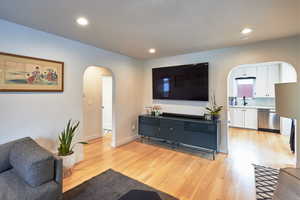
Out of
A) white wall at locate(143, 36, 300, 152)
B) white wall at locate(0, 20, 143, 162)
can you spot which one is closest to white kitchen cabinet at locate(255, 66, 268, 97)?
white wall at locate(143, 36, 300, 152)

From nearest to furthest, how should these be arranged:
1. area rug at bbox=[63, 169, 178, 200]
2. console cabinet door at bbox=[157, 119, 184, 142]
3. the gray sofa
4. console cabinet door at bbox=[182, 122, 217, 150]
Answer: the gray sofa < area rug at bbox=[63, 169, 178, 200] < console cabinet door at bbox=[182, 122, 217, 150] < console cabinet door at bbox=[157, 119, 184, 142]

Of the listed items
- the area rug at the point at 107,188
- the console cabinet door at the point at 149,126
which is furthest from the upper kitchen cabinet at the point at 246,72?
the area rug at the point at 107,188

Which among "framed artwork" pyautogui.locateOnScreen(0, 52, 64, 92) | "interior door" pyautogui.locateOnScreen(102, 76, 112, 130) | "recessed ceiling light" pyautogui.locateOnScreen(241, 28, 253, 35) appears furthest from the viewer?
"interior door" pyautogui.locateOnScreen(102, 76, 112, 130)

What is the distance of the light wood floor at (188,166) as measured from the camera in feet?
6.66

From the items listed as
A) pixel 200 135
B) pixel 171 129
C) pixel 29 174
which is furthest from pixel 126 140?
pixel 29 174

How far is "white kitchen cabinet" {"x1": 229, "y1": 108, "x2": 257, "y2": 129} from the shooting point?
518 cm

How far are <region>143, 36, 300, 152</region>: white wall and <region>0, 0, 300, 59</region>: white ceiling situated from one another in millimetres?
252

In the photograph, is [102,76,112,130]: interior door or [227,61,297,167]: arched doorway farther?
[102,76,112,130]: interior door

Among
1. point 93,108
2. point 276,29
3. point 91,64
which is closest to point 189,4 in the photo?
point 276,29

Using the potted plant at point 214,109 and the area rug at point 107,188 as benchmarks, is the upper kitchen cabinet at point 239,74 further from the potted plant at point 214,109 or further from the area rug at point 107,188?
the area rug at point 107,188

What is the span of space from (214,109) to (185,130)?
847mm

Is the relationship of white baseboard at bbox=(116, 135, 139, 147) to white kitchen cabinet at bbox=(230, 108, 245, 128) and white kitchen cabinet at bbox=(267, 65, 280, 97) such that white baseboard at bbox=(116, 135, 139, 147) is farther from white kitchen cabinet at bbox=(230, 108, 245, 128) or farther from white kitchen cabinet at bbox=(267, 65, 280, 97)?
white kitchen cabinet at bbox=(267, 65, 280, 97)

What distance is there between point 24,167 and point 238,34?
355cm

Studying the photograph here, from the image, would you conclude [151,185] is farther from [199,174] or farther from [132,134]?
[132,134]
